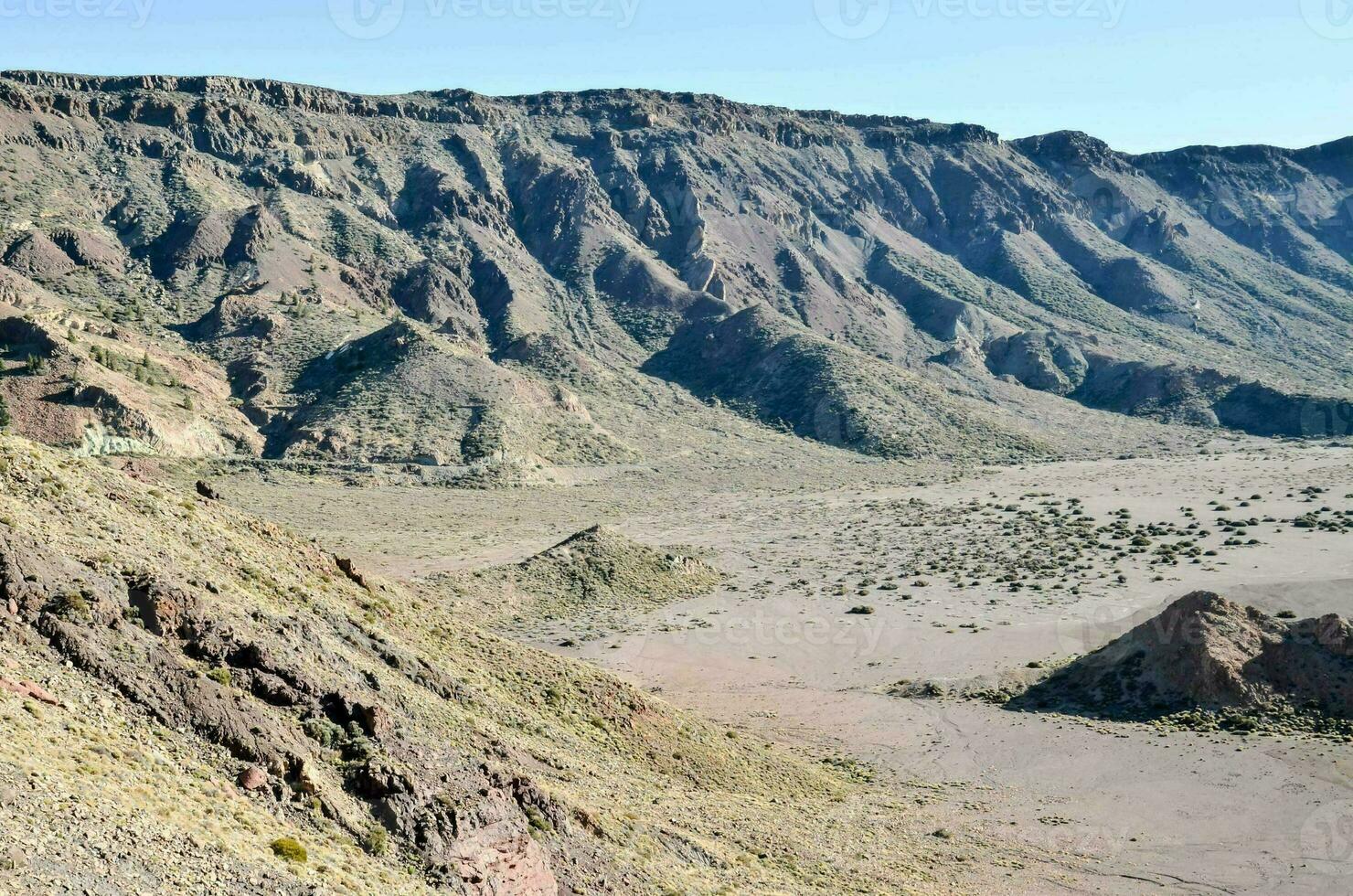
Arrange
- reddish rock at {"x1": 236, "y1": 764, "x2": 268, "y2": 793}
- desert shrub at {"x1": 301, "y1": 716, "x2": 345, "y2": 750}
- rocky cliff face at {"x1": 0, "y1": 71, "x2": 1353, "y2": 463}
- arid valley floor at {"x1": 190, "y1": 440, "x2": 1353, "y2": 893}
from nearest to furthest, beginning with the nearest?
reddish rock at {"x1": 236, "y1": 764, "x2": 268, "y2": 793}
desert shrub at {"x1": 301, "y1": 716, "x2": 345, "y2": 750}
arid valley floor at {"x1": 190, "y1": 440, "x2": 1353, "y2": 893}
rocky cliff face at {"x1": 0, "y1": 71, "x2": 1353, "y2": 463}

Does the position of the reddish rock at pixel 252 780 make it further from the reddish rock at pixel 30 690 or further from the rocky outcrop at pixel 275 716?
the reddish rock at pixel 30 690

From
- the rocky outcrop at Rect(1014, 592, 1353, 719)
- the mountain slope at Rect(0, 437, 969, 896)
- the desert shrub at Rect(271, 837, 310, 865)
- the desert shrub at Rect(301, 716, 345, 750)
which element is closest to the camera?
the mountain slope at Rect(0, 437, 969, 896)

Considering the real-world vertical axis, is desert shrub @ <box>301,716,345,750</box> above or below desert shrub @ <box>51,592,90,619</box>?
below

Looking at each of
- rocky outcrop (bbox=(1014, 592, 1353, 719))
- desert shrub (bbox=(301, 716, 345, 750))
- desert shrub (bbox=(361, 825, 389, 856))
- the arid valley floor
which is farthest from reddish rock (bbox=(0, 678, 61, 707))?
Answer: rocky outcrop (bbox=(1014, 592, 1353, 719))

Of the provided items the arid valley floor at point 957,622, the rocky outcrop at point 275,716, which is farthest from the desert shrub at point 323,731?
the arid valley floor at point 957,622

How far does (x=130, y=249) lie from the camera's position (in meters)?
104

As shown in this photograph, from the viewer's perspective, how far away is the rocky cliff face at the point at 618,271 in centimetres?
8900

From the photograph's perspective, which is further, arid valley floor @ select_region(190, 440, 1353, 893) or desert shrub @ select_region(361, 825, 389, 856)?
arid valley floor @ select_region(190, 440, 1353, 893)

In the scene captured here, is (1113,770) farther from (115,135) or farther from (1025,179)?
(1025,179)

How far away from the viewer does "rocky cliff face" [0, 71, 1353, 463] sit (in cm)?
8900

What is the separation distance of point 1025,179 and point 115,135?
128 metres

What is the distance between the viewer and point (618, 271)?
131750 millimetres

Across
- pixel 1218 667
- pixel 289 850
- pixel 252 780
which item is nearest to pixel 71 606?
pixel 252 780

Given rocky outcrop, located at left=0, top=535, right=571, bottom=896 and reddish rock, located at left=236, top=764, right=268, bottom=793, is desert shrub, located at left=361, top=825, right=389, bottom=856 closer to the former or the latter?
rocky outcrop, located at left=0, top=535, right=571, bottom=896
